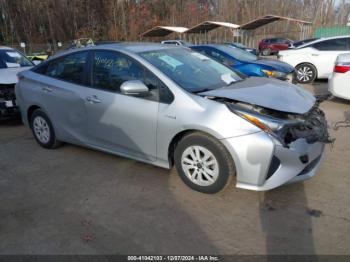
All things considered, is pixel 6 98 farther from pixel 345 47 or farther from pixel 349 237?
pixel 345 47

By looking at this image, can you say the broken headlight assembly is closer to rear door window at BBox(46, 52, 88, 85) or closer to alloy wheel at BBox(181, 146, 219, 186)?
alloy wheel at BBox(181, 146, 219, 186)

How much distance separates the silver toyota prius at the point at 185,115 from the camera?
333cm

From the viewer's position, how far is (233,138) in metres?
3.33

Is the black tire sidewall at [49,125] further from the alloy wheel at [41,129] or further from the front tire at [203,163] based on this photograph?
the front tire at [203,163]

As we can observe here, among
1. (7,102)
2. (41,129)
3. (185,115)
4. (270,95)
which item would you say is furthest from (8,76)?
(270,95)

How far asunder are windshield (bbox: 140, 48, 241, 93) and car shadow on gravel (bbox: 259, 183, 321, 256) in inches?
56.3

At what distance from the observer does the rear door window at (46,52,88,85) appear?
4.60 metres

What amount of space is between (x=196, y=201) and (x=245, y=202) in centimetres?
51

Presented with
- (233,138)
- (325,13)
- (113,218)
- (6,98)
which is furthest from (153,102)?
(325,13)

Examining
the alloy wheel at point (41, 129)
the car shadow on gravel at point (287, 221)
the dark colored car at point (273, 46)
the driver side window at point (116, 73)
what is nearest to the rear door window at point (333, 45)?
the car shadow on gravel at point (287, 221)

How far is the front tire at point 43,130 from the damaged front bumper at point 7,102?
1657 millimetres

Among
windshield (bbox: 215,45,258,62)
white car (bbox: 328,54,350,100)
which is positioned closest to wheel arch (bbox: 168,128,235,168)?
white car (bbox: 328,54,350,100)

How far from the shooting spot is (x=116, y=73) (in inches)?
167

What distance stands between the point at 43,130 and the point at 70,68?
45.2 inches
